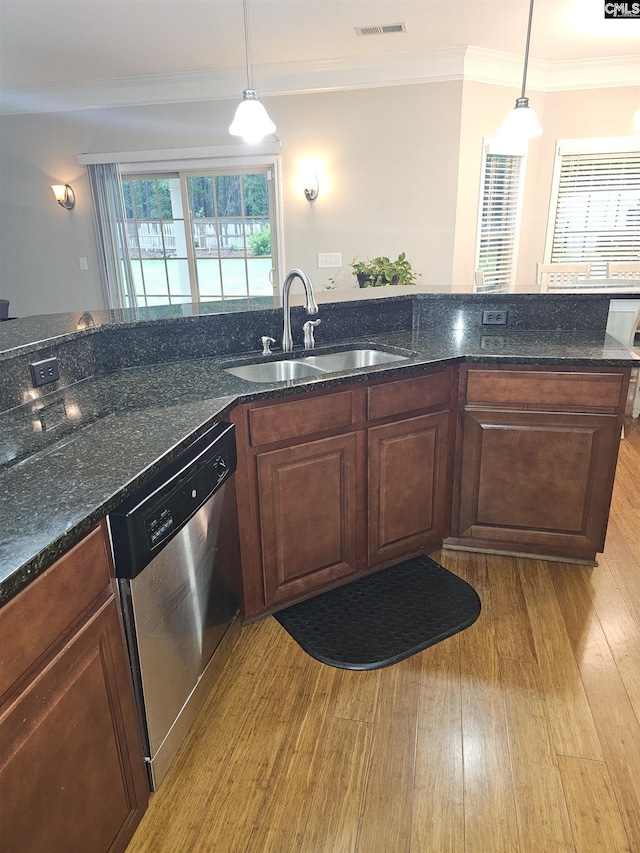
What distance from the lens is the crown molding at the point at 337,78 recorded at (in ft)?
15.0

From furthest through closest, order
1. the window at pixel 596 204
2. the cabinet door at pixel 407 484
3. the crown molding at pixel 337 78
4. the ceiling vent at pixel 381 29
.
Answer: the window at pixel 596 204, the crown molding at pixel 337 78, the ceiling vent at pixel 381 29, the cabinet door at pixel 407 484

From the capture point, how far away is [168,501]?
1.29 meters

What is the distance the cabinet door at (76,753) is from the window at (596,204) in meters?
5.58

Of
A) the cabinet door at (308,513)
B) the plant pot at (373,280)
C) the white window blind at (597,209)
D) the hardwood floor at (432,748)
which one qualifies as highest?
the white window blind at (597,209)

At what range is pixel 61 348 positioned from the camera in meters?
1.85

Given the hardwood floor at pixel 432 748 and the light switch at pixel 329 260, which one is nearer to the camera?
the hardwood floor at pixel 432 748

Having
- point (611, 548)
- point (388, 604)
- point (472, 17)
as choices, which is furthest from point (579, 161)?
point (388, 604)

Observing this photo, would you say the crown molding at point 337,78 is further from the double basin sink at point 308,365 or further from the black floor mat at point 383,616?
the black floor mat at point 383,616

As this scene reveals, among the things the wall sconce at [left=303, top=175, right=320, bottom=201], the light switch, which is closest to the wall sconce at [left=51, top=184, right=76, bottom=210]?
the wall sconce at [left=303, top=175, right=320, bottom=201]

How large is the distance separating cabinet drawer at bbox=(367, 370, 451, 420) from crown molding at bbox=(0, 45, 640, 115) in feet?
11.8

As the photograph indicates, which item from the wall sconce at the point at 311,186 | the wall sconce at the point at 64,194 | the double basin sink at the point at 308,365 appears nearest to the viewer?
the double basin sink at the point at 308,365

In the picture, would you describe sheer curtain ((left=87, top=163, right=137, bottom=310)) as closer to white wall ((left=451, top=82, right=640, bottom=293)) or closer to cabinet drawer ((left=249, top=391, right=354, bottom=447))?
white wall ((left=451, top=82, right=640, bottom=293))

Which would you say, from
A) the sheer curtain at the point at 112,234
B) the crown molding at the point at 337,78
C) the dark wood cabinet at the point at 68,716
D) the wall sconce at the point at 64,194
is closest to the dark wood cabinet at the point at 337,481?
the dark wood cabinet at the point at 68,716

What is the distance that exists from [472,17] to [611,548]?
3571mm
